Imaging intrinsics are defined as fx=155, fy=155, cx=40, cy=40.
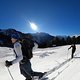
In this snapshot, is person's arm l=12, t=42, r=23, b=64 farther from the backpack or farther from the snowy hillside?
the snowy hillside

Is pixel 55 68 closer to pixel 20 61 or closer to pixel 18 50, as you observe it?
pixel 20 61

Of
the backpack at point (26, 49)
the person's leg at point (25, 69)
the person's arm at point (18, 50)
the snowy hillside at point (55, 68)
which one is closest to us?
the person's arm at point (18, 50)

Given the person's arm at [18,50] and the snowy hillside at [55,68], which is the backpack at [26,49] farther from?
the snowy hillside at [55,68]

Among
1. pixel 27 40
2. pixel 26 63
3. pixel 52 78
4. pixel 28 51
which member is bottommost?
pixel 52 78

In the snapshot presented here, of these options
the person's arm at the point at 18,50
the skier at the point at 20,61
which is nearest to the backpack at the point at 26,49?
the skier at the point at 20,61

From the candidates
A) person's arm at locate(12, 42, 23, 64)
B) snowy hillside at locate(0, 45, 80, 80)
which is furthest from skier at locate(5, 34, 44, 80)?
snowy hillside at locate(0, 45, 80, 80)

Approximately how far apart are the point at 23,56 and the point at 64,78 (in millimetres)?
2025

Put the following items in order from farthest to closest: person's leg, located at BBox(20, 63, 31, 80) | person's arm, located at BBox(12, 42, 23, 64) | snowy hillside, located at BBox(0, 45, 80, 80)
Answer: snowy hillside, located at BBox(0, 45, 80, 80) → person's leg, located at BBox(20, 63, 31, 80) → person's arm, located at BBox(12, 42, 23, 64)

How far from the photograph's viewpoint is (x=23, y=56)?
18.0 feet

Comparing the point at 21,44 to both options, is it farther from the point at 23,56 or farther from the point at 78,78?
the point at 78,78

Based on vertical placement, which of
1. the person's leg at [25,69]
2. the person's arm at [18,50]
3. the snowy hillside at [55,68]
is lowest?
the snowy hillside at [55,68]

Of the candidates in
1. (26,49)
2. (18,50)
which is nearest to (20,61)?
(26,49)


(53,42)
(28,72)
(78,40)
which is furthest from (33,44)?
(78,40)

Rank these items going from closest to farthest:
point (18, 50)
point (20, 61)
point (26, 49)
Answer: point (18, 50), point (26, 49), point (20, 61)
